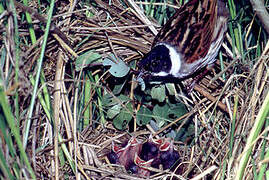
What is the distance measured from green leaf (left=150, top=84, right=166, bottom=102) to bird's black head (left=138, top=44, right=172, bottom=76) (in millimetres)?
96

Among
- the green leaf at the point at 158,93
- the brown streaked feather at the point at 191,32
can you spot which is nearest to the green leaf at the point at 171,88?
the green leaf at the point at 158,93

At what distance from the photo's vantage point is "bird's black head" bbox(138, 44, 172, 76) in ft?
7.86

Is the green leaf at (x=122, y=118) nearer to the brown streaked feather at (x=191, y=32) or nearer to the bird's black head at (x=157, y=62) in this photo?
the bird's black head at (x=157, y=62)

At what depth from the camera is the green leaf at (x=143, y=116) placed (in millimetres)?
2576

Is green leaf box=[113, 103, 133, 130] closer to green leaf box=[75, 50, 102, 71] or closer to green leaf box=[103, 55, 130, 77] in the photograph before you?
green leaf box=[103, 55, 130, 77]

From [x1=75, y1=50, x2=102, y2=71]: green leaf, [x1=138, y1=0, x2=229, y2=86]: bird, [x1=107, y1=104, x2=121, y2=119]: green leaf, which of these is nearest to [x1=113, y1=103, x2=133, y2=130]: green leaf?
[x1=107, y1=104, x2=121, y2=119]: green leaf

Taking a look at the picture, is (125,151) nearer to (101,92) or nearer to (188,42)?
(101,92)

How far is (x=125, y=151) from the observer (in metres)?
2.49

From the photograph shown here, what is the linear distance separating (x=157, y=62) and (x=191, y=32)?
342 mm

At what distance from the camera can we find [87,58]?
92.1 inches

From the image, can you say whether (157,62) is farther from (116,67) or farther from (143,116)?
(143,116)

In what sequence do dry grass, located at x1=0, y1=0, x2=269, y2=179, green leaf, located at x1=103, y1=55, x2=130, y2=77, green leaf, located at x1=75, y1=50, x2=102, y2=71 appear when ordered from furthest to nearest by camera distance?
green leaf, located at x1=103, y1=55, x2=130, y2=77 → green leaf, located at x1=75, y1=50, x2=102, y2=71 → dry grass, located at x1=0, y1=0, x2=269, y2=179

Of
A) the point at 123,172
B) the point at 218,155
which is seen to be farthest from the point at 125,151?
the point at 218,155

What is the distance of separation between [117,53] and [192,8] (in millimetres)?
595
